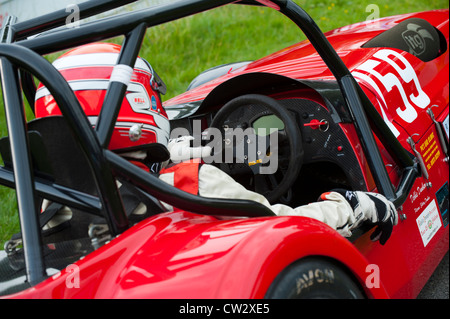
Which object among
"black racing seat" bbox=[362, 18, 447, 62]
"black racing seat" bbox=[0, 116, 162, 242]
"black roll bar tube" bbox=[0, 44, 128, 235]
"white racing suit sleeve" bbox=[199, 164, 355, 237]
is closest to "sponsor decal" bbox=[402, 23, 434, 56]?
"black racing seat" bbox=[362, 18, 447, 62]

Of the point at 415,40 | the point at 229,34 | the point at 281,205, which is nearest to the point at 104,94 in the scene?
the point at 281,205

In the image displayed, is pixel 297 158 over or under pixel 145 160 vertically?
under

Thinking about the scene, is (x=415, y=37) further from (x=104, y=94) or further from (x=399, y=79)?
(x=104, y=94)

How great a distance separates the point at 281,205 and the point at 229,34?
5.41m

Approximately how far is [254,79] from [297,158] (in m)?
0.49

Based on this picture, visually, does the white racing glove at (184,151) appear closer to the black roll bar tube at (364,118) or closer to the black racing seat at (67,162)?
the black racing seat at (67,162)

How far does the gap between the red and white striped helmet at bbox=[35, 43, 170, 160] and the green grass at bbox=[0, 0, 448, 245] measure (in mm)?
3875

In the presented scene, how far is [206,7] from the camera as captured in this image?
5.04ft

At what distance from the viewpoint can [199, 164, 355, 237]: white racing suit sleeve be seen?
1.58 m

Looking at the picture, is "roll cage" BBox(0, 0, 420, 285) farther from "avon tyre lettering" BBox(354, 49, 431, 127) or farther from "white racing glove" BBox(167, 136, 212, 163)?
"avon tyre lettering" BBox(354, 49, 431, 127)

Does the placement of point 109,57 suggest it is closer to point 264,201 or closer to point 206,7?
point 206,7

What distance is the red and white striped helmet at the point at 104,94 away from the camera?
1.62 metres

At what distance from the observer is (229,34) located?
22.5ft
